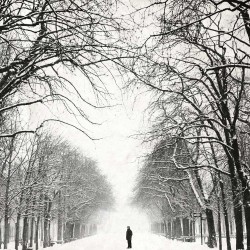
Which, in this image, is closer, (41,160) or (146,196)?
(41,160)

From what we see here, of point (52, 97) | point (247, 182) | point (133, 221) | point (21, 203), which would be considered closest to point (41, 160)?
point (21, 203)

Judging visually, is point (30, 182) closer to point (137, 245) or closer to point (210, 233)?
point (137, 245)

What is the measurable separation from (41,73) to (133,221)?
135720 mm

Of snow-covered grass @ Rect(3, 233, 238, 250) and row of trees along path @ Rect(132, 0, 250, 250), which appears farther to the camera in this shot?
snow-covered grass @ Rect(3, 233, 238, 250)

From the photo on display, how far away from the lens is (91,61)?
6.50 m

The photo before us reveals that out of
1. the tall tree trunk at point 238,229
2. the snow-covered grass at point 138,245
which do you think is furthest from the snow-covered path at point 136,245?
the tall tree trunk at point 238,229

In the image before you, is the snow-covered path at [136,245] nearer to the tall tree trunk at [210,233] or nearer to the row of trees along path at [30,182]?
the tall tree trunk at [210,233]

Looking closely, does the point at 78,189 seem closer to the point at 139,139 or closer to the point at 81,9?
the point at 139,139

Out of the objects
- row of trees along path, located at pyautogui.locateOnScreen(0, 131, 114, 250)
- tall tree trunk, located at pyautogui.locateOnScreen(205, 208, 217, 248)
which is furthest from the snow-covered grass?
row of trees along path, located at pyautogui.locateOnScreen(0, 131, 114, 250)

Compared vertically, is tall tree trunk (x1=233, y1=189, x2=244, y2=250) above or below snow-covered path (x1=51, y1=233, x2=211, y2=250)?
above

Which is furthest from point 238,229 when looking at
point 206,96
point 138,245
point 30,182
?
point 138,245

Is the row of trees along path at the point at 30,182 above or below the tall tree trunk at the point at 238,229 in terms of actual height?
above

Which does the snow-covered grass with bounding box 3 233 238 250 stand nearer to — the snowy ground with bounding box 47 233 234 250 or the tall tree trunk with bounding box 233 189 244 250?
the snowy ground with bounding box 47 233 234 250

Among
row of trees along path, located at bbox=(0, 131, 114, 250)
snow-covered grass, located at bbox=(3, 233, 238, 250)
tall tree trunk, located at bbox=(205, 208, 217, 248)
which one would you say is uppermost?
row of trees along path, located at bbox=(0, 131, 114, 250)
